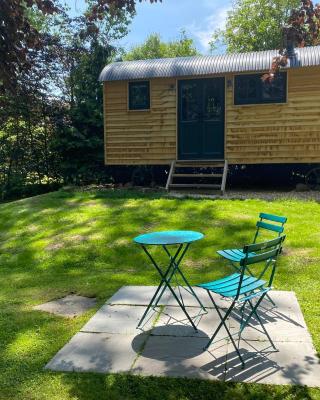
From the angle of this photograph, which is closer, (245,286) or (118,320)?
(245,286)

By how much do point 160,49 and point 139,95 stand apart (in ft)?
93.2

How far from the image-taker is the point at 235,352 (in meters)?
3.54

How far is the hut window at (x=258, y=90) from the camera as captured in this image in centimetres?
1195

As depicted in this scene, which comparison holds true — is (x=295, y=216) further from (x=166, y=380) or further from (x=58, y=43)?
(x=58, y=43)

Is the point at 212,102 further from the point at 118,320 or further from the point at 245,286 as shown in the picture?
the point at 245,286

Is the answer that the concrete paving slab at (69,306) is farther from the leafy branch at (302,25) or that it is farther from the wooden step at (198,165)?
the wooden step at (198,165)

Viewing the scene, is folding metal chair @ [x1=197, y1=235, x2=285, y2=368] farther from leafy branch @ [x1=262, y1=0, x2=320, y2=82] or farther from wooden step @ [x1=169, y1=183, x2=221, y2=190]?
wooden step @ [x1=169, y1=183, x2=221, y2=190]

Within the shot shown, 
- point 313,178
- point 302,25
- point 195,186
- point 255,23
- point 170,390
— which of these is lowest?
point 170,390

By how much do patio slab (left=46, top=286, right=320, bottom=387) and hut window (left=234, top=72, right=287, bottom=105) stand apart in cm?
860

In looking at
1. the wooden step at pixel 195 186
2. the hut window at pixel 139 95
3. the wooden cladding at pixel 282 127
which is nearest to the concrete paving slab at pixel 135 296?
the wooden step at pixel 195 186

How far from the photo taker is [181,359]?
3441mm

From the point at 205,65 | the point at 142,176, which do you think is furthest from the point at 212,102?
the point at 142,176

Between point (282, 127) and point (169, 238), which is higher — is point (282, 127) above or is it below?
above

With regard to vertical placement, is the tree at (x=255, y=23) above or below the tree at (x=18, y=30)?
above
